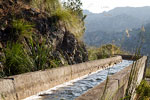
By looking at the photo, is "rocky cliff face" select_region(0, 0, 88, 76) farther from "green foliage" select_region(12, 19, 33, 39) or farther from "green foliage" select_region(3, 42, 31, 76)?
"green foliage" select_region(3, 42, 31, 76)

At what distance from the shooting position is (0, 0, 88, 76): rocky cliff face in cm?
391

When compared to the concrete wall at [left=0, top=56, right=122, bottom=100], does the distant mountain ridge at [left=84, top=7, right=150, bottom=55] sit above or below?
above

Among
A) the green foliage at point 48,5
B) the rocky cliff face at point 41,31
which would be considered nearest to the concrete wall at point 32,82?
the rocky cliff face at point 41,31

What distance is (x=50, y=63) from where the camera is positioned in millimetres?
4125

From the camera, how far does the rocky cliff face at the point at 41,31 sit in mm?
3908

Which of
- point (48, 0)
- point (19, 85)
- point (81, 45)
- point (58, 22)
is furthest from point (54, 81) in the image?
point (81, 45)

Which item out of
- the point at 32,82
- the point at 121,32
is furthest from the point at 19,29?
the point at 121,32

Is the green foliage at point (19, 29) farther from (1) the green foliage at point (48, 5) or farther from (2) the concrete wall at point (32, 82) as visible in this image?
(1) the green foliage at point (48, 5)

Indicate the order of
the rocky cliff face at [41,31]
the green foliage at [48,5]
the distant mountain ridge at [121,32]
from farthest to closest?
the green foliage at [48,5] → the rocky cliff face at [41,31] → the distant mountain ridge at [121,32]

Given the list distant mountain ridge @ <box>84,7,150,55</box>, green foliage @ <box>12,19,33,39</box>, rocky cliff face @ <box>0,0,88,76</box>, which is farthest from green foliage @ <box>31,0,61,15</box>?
green foliage @ <box>12,19,33,39</box>

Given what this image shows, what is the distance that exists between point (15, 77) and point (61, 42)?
9.47ft

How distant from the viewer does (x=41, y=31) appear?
4734mm

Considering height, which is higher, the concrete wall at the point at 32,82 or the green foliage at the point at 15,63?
the green foliage at the point at 15,63

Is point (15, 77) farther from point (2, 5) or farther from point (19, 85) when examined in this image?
point (2, 5)
